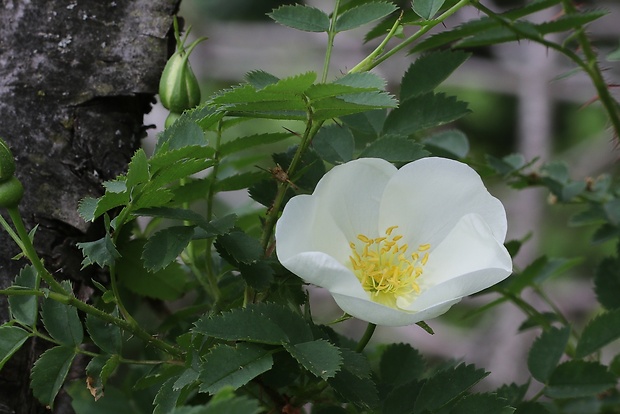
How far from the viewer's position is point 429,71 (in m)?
0.84

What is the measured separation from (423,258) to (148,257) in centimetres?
26

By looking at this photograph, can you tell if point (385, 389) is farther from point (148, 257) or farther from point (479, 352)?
point (479, 352)

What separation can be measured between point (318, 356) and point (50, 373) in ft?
0.82

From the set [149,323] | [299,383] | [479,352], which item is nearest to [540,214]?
[479,352]

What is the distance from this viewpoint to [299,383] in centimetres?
73

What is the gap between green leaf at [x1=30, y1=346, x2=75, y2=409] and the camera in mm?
672

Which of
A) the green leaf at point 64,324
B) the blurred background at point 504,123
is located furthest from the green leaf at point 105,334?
the blurred background at point 504,123

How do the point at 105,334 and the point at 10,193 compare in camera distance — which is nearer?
the point at 10,193

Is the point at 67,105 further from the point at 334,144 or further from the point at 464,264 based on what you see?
the point at 464,264

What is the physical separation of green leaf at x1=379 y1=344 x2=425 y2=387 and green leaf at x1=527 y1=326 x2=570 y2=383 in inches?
5.1

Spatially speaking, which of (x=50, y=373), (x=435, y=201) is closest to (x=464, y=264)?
(x=435, y=201)

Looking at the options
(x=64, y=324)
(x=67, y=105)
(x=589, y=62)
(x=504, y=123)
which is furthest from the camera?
(x=504, y=123)

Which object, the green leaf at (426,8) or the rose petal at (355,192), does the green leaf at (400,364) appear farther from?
the green leaf at (426,8)

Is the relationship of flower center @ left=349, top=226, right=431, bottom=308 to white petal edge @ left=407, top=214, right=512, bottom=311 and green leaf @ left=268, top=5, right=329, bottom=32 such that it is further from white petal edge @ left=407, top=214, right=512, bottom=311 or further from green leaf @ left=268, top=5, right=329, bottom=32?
green leaf @ left=268, top=5, right=329, bottom=32
